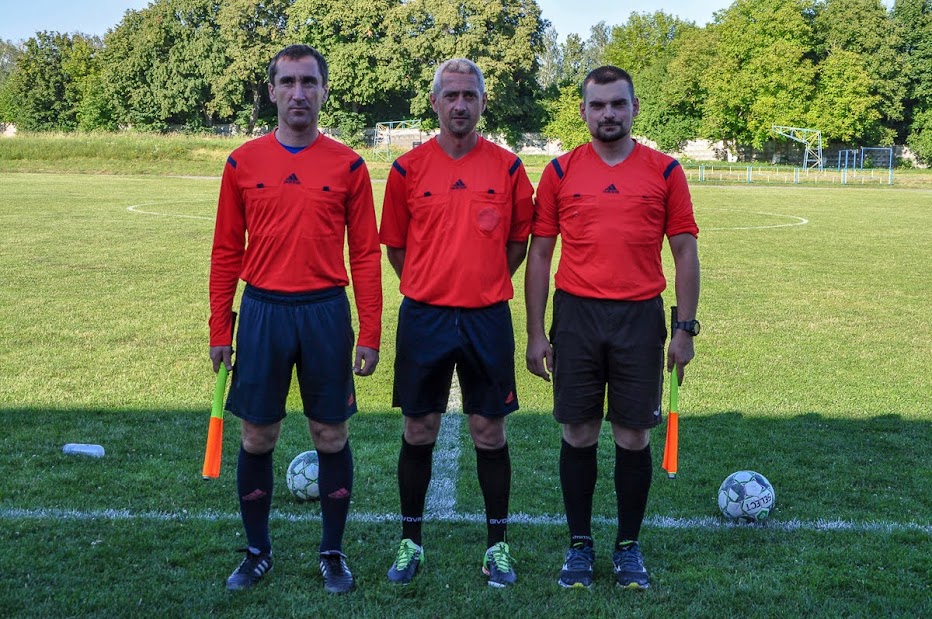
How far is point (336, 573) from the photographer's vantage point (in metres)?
3.57

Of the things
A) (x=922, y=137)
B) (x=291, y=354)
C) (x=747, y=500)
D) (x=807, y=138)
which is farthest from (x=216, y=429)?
(x=922, y=137)

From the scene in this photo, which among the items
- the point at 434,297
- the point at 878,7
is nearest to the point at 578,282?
the point at 434,297

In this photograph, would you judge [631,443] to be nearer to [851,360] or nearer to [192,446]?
[192,446]

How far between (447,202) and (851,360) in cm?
550

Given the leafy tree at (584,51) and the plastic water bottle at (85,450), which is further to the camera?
the leafy tree at (584,51)

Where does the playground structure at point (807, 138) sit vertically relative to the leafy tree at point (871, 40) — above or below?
below

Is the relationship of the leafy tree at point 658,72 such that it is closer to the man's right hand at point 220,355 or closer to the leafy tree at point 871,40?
the leafy tree at point 871,40

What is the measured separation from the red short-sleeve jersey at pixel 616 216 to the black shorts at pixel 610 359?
0.21 ft

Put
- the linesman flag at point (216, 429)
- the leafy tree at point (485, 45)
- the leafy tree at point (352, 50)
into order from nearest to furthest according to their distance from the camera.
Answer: the linesman flag at point (216, 429), the leafy tree at point (485, 45), the leafy tree at point (352, 50)

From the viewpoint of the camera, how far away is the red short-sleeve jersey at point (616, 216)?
3525 mm

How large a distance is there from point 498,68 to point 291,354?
56715 mm

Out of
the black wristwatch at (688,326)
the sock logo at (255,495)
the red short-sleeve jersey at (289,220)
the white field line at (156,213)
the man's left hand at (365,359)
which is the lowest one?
the sock logo at (255,495)

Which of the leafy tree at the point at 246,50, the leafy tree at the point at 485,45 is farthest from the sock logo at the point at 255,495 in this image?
the leafy tree at the point at 246,50

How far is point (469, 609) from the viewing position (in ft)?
11.1
